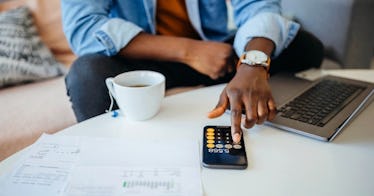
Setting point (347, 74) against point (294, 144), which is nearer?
point (294, 144)

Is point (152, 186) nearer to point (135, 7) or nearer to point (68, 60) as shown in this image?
point (135, 7)

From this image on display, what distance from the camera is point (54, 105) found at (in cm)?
101

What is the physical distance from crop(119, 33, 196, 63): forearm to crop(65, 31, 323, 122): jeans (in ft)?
0.12

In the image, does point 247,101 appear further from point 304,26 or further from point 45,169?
point 304,26

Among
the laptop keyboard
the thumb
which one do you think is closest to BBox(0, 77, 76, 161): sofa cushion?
the thumb

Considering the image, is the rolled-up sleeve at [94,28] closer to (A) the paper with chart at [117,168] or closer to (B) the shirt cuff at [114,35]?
(B) the shirt cuff at [114,35]

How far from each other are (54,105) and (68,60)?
1.14ft

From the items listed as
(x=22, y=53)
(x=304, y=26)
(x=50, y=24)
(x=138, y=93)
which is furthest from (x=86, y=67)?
(x=304, y=26)

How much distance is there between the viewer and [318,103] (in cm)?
67

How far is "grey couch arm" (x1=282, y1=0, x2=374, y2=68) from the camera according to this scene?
128 cm

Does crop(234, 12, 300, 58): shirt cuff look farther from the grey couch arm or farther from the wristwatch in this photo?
the grey couch arm

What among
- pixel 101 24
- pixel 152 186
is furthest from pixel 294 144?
pixel 101 24

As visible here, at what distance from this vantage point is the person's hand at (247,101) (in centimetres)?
58

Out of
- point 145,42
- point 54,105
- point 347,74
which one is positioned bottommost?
point 54,105
